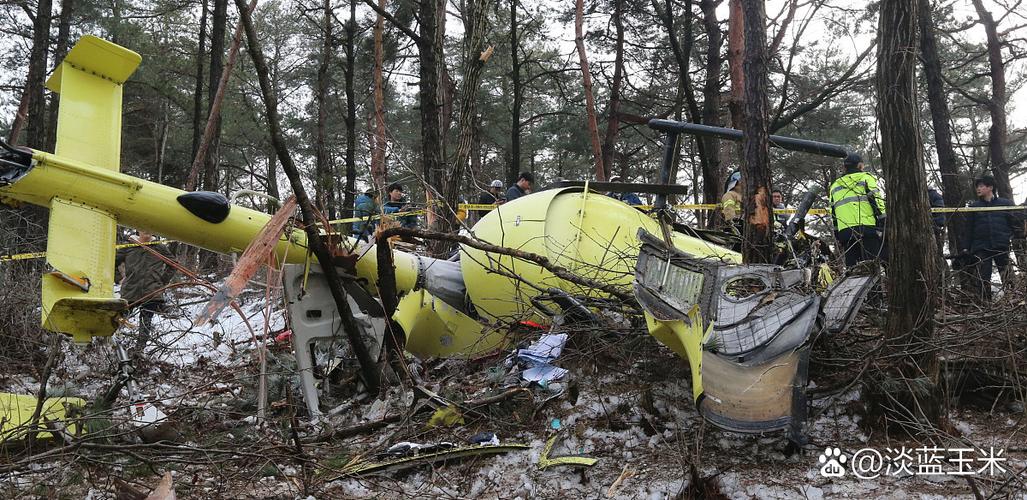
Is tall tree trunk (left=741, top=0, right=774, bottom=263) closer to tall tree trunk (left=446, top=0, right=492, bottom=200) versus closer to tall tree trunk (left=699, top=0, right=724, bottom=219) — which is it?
tall tree trunk (left=446, top=0, right=492, bottom=200)

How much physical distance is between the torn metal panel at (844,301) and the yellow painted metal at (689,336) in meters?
0.80

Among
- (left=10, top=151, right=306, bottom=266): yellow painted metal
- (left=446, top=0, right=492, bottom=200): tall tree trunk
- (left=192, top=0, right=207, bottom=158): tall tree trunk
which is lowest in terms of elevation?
(left=10, top=151, right=306, bottom=266): yellow painted metal

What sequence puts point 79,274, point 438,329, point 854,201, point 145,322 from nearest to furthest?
point 79,274 → point 438,329 → point 145,322 → point 854,201

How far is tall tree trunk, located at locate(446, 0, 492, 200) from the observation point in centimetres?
807

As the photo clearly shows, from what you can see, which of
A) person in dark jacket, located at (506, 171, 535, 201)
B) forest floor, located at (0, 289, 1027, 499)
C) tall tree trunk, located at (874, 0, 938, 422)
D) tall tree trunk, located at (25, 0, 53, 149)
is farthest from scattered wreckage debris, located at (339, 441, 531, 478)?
tall tree trunk, located at (25, 0, 53, 149)

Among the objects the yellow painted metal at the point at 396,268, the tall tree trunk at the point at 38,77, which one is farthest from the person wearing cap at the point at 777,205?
the tall tree trunk at the point at 38,77

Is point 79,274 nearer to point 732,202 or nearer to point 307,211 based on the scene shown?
point 307,211

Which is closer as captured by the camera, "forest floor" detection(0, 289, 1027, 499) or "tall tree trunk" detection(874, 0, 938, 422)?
"forest floor" detection(0, 289, 1027, 499)

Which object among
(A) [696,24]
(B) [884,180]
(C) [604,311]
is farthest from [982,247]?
(A) [696,24]

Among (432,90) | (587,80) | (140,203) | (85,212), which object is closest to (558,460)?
(140,203)

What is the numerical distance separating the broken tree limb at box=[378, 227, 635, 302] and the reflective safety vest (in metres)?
3.50

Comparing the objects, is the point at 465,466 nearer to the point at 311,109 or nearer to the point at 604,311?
the point at 604,311

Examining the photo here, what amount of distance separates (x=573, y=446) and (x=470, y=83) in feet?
16.6

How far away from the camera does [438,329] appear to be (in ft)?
21.6
